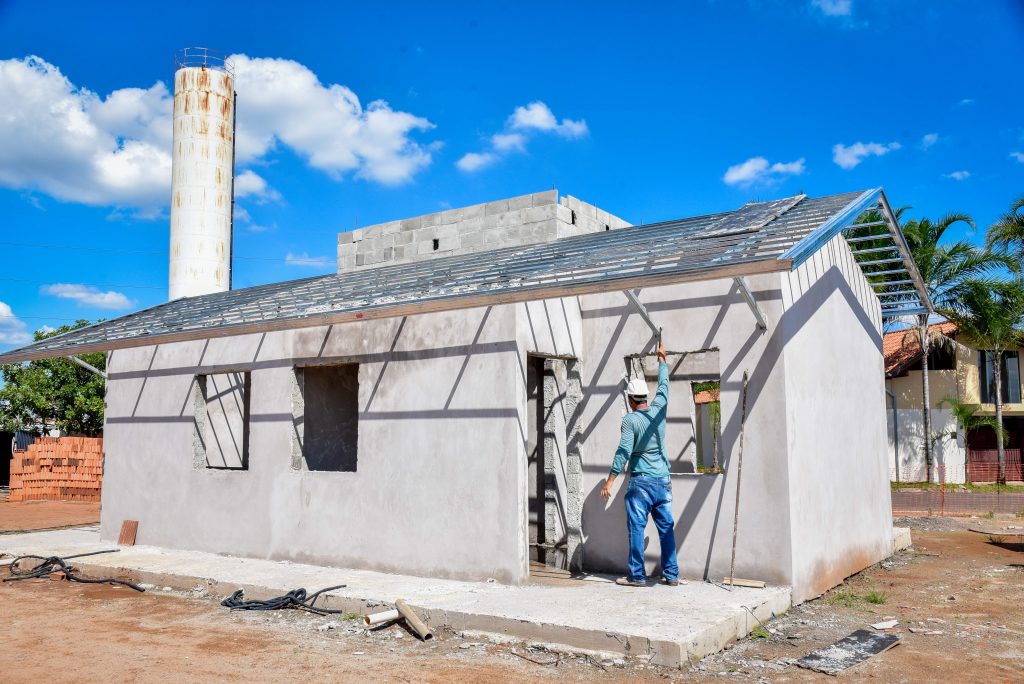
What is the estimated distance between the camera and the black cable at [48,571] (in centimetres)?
938

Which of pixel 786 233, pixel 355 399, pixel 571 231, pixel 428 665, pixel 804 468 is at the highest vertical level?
pixel 571 231

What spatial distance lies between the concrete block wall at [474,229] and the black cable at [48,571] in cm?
776

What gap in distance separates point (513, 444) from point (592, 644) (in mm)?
2626

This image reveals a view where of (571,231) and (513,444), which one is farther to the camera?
(571,231)

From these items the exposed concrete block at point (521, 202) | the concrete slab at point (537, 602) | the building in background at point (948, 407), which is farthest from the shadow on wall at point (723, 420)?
the building in background at point (948, 407)

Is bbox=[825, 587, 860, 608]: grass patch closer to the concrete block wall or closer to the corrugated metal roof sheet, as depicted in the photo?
the corrugated metal roof sheet

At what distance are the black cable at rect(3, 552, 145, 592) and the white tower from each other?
18.0m

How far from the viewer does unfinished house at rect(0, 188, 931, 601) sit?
26.2 ft

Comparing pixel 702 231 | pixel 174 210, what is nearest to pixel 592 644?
pixel 702 231

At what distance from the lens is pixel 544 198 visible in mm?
14062

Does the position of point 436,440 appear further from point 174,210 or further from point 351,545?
point 174,210

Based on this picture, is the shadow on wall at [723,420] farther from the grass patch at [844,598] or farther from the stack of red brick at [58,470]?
the stack of red brick at [58,470]

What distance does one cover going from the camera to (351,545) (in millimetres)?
9367

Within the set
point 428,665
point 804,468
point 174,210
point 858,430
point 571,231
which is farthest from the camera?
point 174,210
